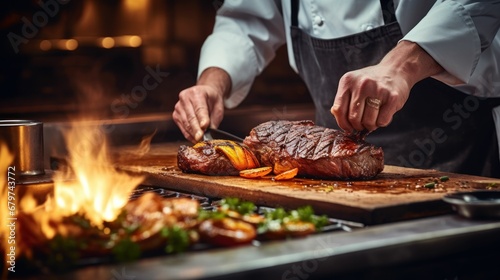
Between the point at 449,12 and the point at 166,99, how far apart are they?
4.34 m

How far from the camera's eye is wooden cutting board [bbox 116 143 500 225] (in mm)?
2156

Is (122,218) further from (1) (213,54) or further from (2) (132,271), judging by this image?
(1) (213,54)

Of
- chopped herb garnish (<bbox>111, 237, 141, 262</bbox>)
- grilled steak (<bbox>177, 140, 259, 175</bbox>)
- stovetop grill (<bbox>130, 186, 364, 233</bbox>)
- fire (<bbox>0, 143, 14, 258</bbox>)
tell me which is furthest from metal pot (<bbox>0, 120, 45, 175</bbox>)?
chopped herb garnish (<bbox>111, 237, 141, 262</bbox>)

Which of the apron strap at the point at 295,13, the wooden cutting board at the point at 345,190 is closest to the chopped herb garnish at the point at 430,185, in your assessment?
the wooden cutting board at the point at 345,190

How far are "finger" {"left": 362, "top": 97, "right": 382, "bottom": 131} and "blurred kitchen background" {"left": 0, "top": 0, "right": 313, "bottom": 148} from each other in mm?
2775

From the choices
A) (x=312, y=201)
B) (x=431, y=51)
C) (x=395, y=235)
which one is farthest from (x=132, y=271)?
(x=431, y=51)

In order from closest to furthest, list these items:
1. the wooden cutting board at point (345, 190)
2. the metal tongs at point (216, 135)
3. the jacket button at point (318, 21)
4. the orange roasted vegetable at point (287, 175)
Result: the wooden cutting board at point (345, 190) < the orange roasted vegetable at point (287, 175) < the metal tongs at point (216, 135) < the jacket button at point (318, 21)

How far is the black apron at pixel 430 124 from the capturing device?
128 inches

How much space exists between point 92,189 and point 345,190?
86 centimetres

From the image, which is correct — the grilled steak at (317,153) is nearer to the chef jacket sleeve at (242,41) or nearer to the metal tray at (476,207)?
the metal tray at (476,207)

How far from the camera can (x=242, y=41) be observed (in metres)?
4.07

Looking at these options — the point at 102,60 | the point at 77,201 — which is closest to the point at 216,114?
the point at 77,201

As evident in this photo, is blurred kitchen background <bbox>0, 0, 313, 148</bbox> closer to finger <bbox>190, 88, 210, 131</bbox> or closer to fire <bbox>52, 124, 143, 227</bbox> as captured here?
finger <bbox>190, 88, 210, 131</bbox>

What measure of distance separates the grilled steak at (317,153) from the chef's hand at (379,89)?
9 centimetres
